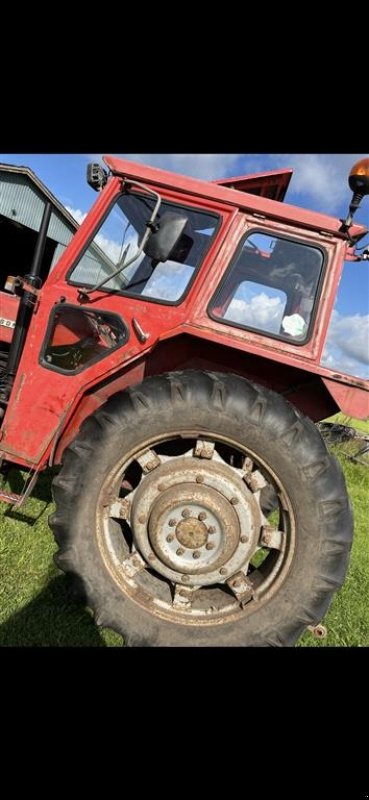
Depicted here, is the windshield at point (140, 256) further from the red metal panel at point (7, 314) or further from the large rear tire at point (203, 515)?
the red metal panel at point (7, 314)

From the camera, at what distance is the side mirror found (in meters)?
1.89

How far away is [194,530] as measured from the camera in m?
1.97

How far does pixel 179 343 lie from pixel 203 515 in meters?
0.88

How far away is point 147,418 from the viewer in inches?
75.4

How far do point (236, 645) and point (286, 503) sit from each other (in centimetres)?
66

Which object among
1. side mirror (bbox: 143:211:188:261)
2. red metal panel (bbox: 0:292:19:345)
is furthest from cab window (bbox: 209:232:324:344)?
red metal panel (bbox: 0:292:19:345)

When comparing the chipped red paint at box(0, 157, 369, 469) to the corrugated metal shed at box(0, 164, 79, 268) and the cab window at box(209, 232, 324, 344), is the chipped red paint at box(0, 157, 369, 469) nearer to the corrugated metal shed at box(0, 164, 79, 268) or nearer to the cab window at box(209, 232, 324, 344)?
the cab window at box(209, 232, 324, 344)

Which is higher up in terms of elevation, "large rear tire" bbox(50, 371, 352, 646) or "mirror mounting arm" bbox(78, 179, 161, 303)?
"mirror mounting arm" bbox(78, 179, 161, 303)

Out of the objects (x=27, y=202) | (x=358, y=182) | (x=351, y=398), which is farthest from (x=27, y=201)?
(x=351, y=398)

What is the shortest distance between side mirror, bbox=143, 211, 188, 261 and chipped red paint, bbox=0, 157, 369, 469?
30cm

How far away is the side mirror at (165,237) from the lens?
6.21ft

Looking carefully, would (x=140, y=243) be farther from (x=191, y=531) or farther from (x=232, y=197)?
(x=191, y=531)

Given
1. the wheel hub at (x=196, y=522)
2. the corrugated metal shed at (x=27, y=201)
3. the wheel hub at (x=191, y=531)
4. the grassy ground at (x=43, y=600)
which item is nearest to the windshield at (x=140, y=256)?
the wheel hub at (x=196, y=522)
